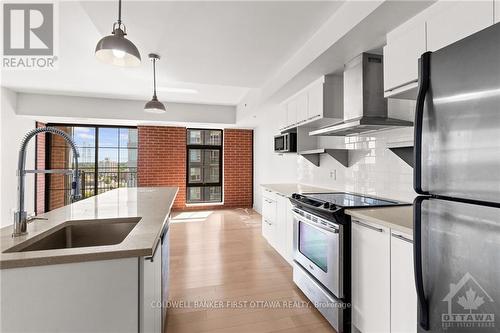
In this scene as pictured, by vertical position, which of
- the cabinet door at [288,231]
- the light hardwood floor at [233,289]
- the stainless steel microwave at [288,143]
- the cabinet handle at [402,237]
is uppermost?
the stainless steel microwave at [288,143]

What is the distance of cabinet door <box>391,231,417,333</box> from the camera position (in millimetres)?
1362

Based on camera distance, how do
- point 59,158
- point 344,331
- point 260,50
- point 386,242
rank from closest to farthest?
point 386,242, point 344,331, point 260,50, point 59,158

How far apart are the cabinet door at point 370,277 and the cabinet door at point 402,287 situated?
0.04 m

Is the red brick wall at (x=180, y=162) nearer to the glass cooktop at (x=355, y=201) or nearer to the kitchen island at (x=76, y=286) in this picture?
the glass cooktop at (x=355, y=201)

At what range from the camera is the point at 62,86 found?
4.34 metres

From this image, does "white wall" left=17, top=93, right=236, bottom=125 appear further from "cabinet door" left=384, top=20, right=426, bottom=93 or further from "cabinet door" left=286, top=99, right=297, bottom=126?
"cabinet door" left=384, top=20, right=426, bottom=93

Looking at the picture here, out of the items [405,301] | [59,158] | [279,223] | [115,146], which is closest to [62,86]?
[115,146]

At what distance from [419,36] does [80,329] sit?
7.94 feet

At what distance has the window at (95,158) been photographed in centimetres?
607

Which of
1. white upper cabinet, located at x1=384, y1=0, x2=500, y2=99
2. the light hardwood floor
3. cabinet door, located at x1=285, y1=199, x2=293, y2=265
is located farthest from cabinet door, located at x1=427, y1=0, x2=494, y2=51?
the light hardwood floor

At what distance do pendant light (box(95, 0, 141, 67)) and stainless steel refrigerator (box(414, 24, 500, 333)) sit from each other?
168 cm

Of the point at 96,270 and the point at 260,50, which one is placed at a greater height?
the point at 260,50

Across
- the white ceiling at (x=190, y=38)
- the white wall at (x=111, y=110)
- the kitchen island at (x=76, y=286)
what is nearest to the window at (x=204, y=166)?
the white wall at (x=111, y=110)

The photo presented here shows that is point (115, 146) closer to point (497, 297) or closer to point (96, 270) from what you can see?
point (96, 270)
